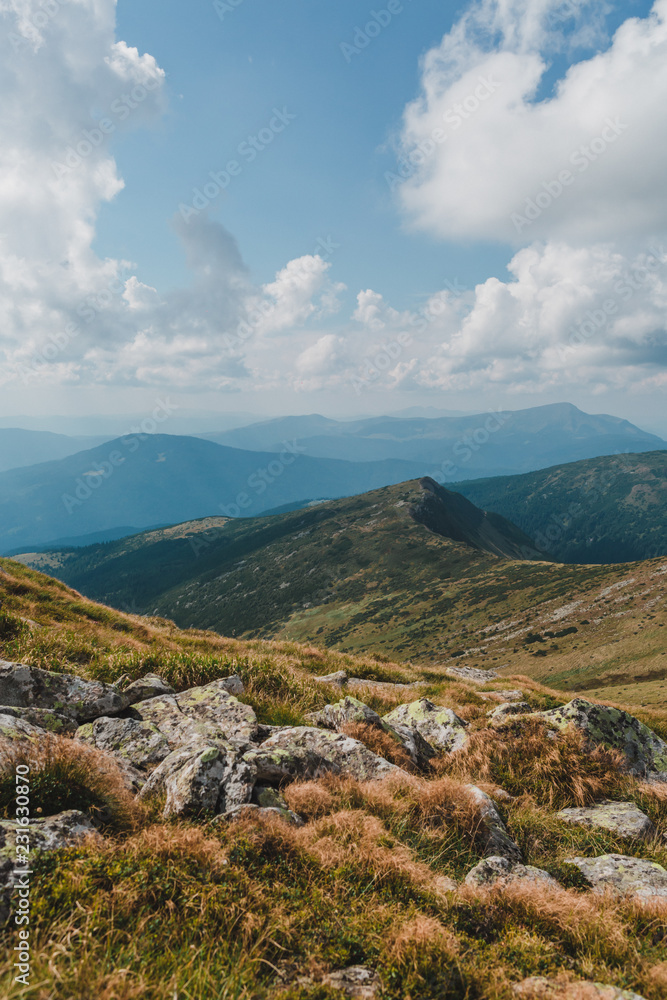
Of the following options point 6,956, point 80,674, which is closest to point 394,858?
point 6,956

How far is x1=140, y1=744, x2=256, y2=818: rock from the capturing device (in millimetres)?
5523

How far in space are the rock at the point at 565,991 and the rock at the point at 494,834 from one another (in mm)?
2361

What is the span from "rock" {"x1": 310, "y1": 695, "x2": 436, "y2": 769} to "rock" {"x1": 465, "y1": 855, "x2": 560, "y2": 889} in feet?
9.81

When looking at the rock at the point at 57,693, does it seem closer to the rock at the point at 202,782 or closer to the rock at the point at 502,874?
the rock at the point at 202,782

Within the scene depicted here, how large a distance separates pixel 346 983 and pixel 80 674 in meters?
8.46

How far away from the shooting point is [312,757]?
24.2ft

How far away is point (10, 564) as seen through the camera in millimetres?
24406

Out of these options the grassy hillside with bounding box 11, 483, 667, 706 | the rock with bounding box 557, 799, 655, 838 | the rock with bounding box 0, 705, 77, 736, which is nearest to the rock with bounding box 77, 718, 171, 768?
the rock with bounding box 0, 705, 77, 736

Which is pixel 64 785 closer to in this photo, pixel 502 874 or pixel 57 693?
pixel 57 693

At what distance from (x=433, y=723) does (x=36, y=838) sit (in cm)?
852

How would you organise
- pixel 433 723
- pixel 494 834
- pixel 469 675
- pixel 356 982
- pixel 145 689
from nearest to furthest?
pixel 356 982 < pixel 494 834 < pixel 145 689 < pixel 433 723 < pixel 469 675

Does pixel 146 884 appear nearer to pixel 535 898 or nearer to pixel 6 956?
pixel 6 956

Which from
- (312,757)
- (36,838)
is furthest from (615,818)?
(36,838)

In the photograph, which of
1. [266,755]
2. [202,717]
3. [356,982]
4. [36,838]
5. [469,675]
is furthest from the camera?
[469,675]
